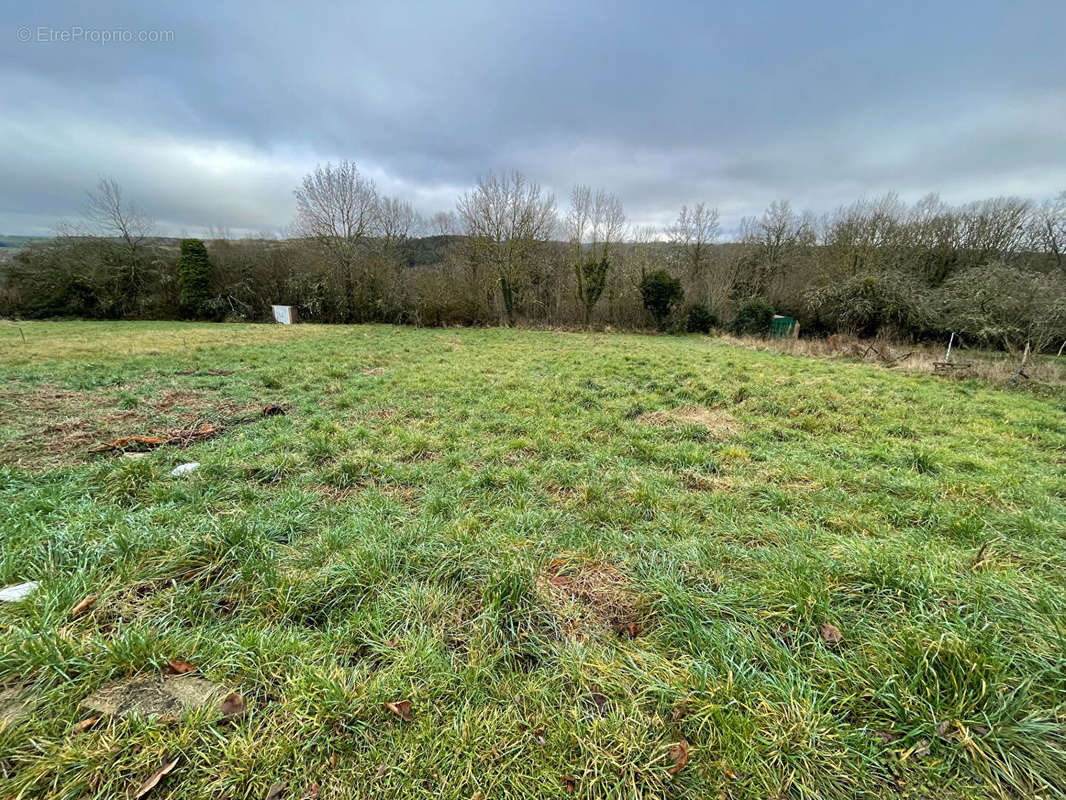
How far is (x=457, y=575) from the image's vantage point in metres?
2.31

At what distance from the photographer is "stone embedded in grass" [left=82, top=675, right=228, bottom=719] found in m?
1.42

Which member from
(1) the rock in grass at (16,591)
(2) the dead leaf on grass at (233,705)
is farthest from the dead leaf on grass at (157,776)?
(1) the rock in grass at (16,591)

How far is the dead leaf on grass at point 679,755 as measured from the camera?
1.32m

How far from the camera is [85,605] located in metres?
1.87

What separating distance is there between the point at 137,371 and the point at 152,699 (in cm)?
993

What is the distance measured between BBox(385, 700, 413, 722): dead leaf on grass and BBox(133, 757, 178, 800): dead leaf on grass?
26.4 inches

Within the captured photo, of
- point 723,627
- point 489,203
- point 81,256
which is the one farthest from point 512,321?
point 81,256

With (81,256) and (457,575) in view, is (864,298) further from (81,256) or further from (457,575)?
(81,256)

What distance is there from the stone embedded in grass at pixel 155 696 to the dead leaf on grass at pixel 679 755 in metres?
1.76

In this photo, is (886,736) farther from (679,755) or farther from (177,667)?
(177,667)

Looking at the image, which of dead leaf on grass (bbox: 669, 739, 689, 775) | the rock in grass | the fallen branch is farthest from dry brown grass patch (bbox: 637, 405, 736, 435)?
the fallen branch

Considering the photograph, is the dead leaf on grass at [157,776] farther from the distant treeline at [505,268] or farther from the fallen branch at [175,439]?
the distant treeline at [505,268]

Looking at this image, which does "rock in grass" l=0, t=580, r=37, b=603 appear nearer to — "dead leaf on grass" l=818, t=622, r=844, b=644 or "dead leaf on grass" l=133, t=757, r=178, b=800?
"dead leaf on grass" l=133, t=757, r=178, b=800

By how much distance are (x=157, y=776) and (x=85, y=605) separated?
Answer: 1.22 metres
